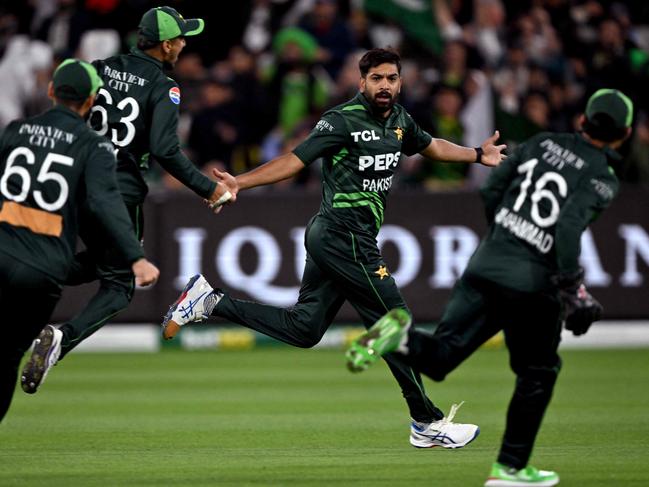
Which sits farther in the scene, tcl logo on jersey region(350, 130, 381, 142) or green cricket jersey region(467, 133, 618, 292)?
tcl logo on jersey region(350, 130, 381, 142)

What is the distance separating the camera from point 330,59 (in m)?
18.2

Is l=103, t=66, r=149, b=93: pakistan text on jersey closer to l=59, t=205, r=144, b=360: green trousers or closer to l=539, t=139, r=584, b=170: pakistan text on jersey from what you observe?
l=59, t=205, r=144, b=360: green trousers

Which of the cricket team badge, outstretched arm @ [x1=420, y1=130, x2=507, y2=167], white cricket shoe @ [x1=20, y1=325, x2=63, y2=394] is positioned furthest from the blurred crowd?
white cricket shoe @ [x1=20, y1=325, x2=63, y2=394]

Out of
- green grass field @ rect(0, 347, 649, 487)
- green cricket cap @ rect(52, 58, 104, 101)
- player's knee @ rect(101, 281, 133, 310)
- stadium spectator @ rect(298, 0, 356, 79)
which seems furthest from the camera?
stadium spectator @ rect(298, 0, 356, 79)

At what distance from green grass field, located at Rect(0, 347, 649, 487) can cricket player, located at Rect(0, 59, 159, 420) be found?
973 millimetres

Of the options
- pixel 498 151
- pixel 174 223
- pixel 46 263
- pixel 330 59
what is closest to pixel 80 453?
pixel 46 263

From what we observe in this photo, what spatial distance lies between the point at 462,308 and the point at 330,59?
11.0 metres

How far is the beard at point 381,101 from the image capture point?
9062 mm

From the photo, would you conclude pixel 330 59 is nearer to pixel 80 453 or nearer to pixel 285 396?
pixel 285 396

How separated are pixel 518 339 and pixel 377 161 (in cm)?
210

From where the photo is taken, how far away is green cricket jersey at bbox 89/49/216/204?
9188mm

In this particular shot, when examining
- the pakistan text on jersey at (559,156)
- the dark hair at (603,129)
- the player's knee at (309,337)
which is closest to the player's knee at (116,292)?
the player's knee at (309,337)

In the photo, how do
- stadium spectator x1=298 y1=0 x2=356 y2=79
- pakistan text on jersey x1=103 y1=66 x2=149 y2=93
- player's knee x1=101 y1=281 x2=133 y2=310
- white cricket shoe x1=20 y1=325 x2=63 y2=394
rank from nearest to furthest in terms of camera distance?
white cricket shoe x1=20 y1=325 x2=63 y2=394 < pakistan text on jersey x1=103 y1=66 x2=149 y2=93 < player's knee x1=101 y1=281 x2=133 y2=310 < stadium spectator x1=298 y1=0 x2=356 y2=79

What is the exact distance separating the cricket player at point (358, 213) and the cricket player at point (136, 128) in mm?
508
